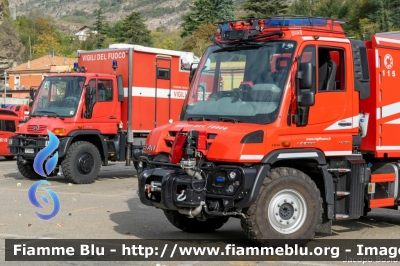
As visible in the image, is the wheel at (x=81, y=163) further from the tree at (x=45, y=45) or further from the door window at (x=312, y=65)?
the tree at (x=45, y=45)

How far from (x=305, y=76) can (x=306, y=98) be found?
0.29 metres

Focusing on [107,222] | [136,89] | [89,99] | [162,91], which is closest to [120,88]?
[136,89]

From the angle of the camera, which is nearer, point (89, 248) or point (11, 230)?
point (89, 248)

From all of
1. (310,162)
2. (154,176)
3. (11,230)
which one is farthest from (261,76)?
(11,230)

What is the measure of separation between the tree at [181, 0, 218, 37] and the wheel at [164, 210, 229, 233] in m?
92.1

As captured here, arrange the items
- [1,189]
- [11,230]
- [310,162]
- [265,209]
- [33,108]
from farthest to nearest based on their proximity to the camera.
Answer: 1. [33,108]
2. [1,189]
3. [11,230]
4. [310,162]
5. [265,209]

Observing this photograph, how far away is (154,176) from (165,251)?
1.00 metres

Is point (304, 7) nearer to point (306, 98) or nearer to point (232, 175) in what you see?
point (306, 98)

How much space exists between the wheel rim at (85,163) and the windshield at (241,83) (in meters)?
8.03

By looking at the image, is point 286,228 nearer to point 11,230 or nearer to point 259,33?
point 259,33

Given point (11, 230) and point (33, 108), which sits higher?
A: point (33, 108)

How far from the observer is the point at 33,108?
703 inches

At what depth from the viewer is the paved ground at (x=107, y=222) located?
33.1 feet

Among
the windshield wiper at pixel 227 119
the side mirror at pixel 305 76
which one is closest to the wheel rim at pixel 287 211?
the windshield wiper at pixel 227 119
